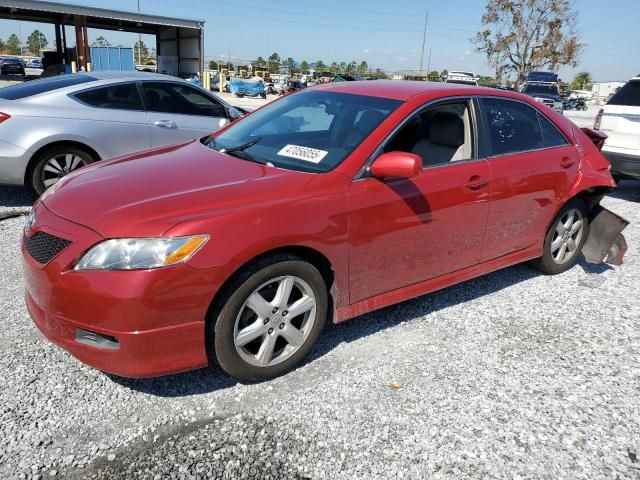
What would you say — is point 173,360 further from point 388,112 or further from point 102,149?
point 102,149

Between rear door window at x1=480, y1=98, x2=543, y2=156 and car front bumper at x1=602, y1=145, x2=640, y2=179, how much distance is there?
3.98 meters

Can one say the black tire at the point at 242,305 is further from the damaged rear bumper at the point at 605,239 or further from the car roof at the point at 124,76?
the car roof at the point at 124,76

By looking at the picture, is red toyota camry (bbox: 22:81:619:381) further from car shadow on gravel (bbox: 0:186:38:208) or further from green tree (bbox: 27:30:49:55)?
green tree (bbox: 27:30:49:55)

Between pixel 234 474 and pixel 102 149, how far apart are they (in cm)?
465

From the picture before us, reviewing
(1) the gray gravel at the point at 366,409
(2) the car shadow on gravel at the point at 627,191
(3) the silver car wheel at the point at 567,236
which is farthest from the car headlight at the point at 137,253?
(2) the car shadow on gravel at the point at 627,191

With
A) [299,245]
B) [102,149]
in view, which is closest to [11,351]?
[299,245]

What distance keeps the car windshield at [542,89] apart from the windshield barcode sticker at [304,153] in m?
28.3

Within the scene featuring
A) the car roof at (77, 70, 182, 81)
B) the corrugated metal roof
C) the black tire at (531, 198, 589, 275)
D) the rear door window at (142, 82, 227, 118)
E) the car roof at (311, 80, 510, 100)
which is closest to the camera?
the car roof at (311, 80, 510, 100)

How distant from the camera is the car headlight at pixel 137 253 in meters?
2.31

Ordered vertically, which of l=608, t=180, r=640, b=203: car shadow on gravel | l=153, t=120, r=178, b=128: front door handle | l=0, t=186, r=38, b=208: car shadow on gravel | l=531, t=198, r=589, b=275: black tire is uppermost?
l=153, t=120, r=178, b=128: front door handle

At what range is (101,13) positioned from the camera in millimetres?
22578

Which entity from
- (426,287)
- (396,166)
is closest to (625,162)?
(426,287)

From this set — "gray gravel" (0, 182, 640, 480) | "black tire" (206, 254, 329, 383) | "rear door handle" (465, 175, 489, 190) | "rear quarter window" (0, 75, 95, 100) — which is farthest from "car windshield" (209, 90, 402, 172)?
"rear quarter window" (0, 75, 95, 100)

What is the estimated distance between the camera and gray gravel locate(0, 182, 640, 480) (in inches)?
90.8
